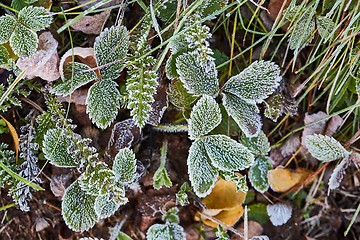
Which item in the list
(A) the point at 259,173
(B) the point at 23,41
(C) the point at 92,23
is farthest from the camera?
(A) the point at 259,173

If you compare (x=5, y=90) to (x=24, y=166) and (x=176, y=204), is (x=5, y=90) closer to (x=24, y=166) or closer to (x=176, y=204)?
(x=24, y=166)

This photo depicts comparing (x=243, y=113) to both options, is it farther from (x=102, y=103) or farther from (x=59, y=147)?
(x=59, y=147)

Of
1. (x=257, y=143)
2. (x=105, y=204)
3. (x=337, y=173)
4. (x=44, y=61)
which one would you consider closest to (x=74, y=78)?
(x=44, y=61)

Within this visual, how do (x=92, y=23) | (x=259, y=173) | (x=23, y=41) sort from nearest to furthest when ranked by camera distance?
(x=23, y=41) < (x=92, y=23) < (x=259, y=173)

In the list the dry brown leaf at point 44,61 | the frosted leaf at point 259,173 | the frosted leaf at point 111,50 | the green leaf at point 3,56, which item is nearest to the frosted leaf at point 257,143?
the frosted leaf at point 259,173

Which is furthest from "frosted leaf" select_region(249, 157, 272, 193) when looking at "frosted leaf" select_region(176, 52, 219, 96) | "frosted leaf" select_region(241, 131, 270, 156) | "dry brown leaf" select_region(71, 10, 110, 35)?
"dry brown leaf" select_region(71, 10, 110, 35)

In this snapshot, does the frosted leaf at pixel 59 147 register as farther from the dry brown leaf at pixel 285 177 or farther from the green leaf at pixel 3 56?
the dry brown leaf at pixel 285 177
